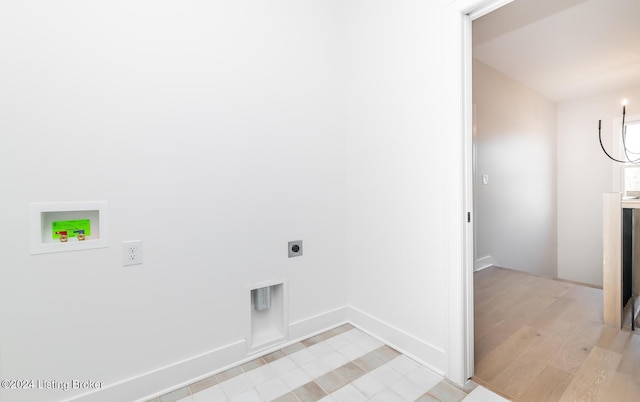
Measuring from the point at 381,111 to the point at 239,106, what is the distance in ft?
3.03

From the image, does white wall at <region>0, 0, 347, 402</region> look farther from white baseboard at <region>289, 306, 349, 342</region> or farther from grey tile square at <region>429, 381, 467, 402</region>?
grey tile square at <region>429, 381, 467, 402</region>

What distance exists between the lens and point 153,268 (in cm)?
148

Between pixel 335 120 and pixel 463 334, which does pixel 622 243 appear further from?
pixel 335 120

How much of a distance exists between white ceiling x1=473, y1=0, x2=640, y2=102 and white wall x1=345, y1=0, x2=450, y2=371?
4.09 feet

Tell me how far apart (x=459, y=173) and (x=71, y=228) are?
→ 1893 millimetres

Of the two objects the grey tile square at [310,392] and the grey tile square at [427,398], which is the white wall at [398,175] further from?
the grey tile square at [310,392]

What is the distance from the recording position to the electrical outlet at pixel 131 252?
141 centimetres

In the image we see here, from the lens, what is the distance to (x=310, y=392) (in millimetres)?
1470

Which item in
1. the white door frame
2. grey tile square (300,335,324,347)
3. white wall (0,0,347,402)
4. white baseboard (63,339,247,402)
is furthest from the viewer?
grey tile square (300,335,324,347)

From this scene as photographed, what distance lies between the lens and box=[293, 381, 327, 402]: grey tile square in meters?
1.43

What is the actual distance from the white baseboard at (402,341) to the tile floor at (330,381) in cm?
4

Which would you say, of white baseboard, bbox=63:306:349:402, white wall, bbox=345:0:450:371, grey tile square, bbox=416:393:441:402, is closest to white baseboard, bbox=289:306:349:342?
white baseboard, bbox=63:306:349:402

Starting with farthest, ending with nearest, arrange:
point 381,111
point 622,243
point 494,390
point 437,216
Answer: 1. point 622,243
2. point 381,111
3. point 437,216
4. point 494,390

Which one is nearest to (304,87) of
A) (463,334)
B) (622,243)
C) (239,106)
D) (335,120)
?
(335,120)
